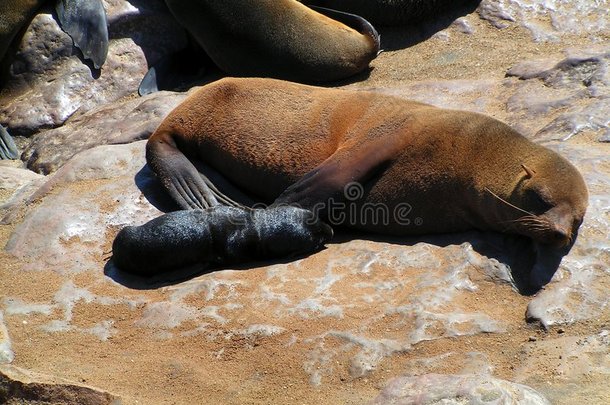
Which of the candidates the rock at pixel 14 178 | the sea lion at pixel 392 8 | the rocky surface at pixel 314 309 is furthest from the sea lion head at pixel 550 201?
the sea lion at pixel 392 8

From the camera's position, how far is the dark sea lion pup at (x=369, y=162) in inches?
223

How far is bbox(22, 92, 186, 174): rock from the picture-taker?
25.5 feet

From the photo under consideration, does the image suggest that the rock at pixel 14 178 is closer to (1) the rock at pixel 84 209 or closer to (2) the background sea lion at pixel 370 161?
(1) the rock at pixel 84 209

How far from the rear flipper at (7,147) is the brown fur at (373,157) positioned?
250 centimetres

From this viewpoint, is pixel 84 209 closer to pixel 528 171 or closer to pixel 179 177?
pixel 179 177

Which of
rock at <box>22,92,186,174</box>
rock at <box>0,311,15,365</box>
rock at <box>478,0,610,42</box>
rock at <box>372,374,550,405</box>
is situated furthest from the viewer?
rock at <box>478,0,610,42</box>

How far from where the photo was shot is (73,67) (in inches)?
379

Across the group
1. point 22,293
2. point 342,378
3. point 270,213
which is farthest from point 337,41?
point 342,378

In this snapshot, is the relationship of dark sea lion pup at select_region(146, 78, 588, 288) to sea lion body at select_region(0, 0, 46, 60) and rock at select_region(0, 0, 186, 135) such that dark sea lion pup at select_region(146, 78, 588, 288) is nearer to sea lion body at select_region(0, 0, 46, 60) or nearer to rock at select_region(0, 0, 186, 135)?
rock at select_region(0, 0, 186, 135)

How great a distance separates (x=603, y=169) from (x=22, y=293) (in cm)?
342

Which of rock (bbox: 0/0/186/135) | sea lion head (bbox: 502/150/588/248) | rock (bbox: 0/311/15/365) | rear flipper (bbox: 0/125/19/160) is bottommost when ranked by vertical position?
rear flipper (bbox: 0/125/19/160)

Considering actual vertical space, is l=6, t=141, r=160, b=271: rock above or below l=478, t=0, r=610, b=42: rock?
above

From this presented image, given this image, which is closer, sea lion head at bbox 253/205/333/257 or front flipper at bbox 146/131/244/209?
sea lion head at bbox 253/205/333/257

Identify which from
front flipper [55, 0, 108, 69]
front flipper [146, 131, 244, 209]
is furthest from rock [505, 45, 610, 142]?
front flipper [55, 0, 108, 69]
